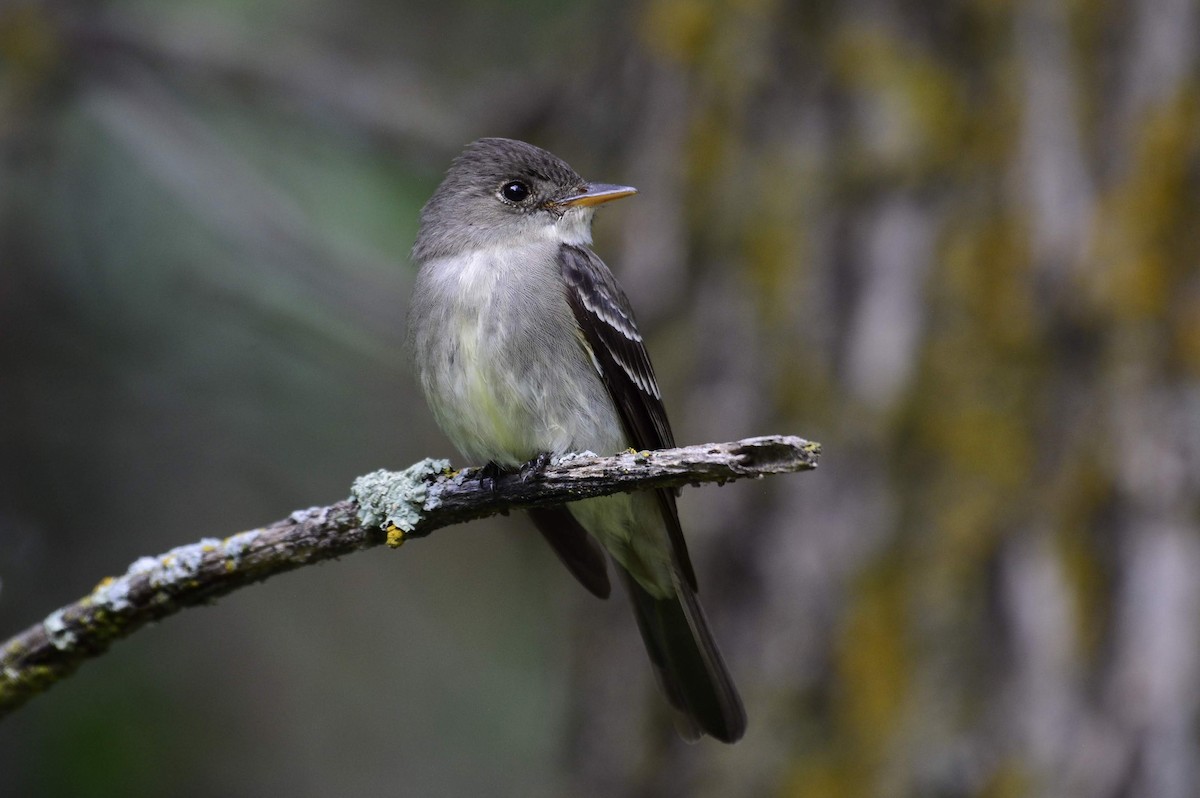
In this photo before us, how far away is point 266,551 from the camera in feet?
10.3

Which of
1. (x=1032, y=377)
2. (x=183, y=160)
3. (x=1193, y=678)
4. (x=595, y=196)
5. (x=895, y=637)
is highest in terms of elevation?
(x=183, y=160)

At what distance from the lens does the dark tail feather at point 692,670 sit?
13.8 ft

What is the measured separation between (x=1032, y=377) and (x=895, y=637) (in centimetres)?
103

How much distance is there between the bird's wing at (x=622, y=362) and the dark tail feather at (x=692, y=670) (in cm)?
17

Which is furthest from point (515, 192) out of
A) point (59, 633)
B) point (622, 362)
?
point (59, 633)

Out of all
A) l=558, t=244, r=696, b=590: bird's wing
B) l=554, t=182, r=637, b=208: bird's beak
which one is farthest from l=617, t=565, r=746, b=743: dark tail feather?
l=554, t=182, r=637, b=208: bird's beak

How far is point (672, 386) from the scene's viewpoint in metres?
5.26

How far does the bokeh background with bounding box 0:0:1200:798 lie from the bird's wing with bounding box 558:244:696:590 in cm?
70

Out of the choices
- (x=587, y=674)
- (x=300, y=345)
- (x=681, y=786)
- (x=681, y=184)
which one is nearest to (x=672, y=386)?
(x=681, y=184)

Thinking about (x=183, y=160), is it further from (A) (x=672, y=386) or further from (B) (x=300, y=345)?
(A) (x=672, y=386)

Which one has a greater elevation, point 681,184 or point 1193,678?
point 681,184

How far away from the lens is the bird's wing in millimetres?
4219

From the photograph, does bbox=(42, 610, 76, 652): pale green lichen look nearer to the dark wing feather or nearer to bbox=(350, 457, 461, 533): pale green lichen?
bbox=(350, 457, 461, 533): pale green lichen

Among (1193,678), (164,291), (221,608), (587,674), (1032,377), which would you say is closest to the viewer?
(1193,678)
